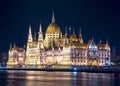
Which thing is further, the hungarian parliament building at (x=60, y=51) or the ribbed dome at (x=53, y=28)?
the ribbed dome at (x=53, y=28)

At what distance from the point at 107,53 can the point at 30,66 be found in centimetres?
2784

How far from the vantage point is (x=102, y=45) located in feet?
488

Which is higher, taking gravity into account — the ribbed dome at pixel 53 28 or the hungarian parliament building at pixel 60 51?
the ribbed dome at pixel 53 28

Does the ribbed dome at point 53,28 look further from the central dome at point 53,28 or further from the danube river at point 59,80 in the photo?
the danube river at point 59,80

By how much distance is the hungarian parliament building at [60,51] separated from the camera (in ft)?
466

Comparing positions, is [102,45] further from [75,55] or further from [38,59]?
[38,59]

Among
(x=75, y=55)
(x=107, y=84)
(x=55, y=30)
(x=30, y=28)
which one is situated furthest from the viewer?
(x=30, y=28)

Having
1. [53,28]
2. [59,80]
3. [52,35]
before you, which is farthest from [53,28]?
A: [59,80]

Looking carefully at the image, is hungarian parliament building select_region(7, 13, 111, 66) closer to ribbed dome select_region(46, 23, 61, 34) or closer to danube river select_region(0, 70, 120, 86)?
ribbed dome select_region(46, 23, 61, 34)

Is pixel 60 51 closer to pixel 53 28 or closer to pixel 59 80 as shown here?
pixel 53 28

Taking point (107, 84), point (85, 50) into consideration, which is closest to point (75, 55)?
point (85, 50)

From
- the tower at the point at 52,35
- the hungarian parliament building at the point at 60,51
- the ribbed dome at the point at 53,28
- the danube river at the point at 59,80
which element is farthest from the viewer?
the ribbed dome at the point at 53,28

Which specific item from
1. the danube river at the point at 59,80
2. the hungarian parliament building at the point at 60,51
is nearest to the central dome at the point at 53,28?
the hungarian parliament building at the point at 60,51

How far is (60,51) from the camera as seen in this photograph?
148 m
